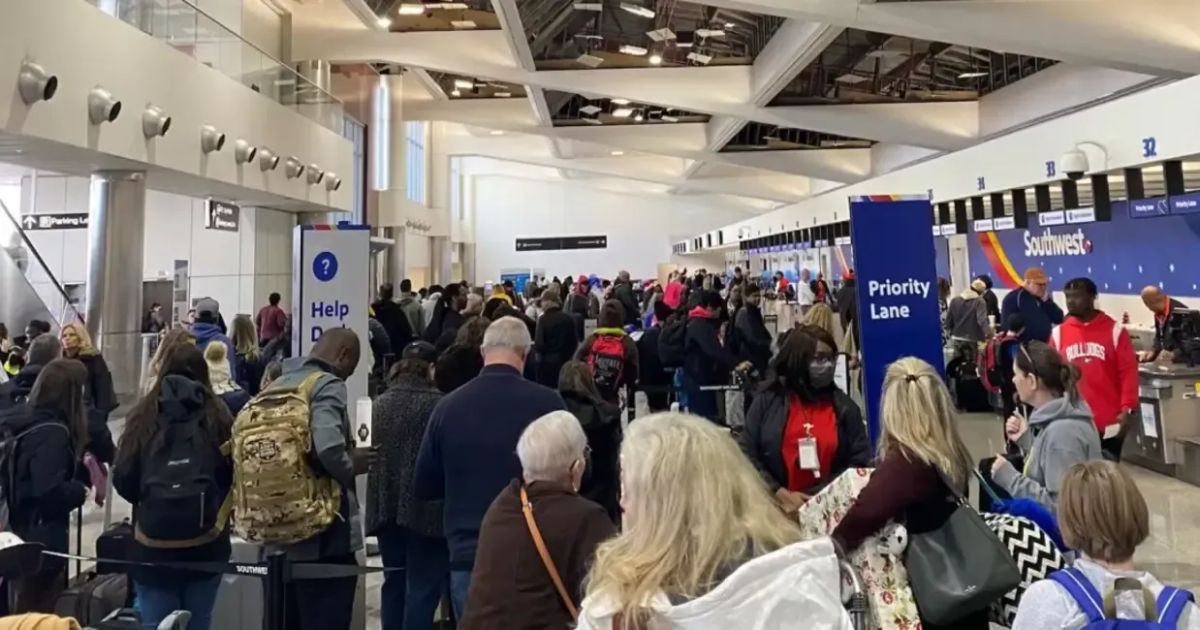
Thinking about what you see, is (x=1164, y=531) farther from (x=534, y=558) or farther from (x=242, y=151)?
(x=242, y=151)

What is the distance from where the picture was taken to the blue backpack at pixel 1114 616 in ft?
5.78

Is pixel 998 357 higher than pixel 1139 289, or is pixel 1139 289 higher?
pixel 1139 289

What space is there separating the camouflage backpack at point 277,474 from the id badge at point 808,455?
76.1 inches

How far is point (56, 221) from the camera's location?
18.3 m

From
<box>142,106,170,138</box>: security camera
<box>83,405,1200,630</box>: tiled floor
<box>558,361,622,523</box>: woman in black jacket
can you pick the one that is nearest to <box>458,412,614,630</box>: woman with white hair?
<box>558,361,622,523</box>: woman in black jacket

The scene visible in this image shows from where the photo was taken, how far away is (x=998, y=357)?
27.6ft

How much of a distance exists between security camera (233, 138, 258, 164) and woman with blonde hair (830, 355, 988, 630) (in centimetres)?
1150

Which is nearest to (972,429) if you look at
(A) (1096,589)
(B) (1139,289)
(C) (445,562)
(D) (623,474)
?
(B) (1139,289)

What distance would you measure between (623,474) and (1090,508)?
1196mm

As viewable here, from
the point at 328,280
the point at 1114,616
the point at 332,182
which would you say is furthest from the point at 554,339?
the point at 332,182

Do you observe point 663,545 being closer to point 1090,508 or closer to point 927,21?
point 1090,508

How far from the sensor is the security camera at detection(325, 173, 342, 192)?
16.0 m

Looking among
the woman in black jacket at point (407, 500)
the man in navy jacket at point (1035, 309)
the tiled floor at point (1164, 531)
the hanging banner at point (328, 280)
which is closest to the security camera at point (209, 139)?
the tiled floor at point (1164, 531)

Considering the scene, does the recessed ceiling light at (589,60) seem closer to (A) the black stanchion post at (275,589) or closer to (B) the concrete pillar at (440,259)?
(A) the black stanchion post at (275,589)
